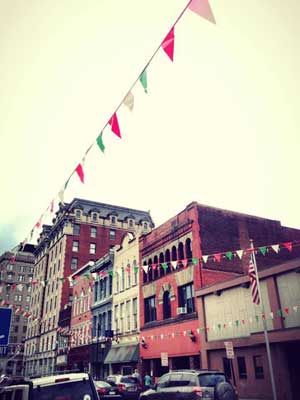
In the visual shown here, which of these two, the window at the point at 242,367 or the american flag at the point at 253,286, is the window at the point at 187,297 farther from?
the american flag at the point at 253,286

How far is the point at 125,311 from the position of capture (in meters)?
34.8

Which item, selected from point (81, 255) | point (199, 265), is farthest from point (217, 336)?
point (81, 255)

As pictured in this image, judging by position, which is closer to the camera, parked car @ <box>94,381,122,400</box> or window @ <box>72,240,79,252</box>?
parked car @ <box>94,381,122,400</box>

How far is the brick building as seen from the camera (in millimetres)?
26094

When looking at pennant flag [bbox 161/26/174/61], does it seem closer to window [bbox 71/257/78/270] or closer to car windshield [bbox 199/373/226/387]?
car windshield [bbox 199/373/226/387]

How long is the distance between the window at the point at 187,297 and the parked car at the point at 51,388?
18.7 meters

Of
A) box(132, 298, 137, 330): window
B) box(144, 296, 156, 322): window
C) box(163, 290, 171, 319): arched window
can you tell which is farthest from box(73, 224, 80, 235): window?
box(163, 290, 171, 319): arched window

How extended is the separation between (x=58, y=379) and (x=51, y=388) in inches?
8.8

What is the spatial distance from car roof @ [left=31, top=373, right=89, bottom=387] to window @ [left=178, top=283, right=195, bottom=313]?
61.4 ft

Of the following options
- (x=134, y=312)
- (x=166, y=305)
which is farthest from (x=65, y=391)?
(x=134, y=312)

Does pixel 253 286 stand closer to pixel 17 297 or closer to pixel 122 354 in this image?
pixel 122 354

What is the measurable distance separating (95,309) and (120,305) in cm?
663

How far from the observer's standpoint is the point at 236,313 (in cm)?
2228

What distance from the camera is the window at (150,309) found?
1208 inches
